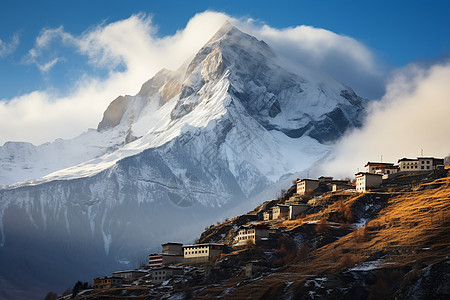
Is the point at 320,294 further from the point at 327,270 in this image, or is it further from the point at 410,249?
the point at 410,249

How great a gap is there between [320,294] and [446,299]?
29985 mm

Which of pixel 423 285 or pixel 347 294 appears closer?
pixel 423 285

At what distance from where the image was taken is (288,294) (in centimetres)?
19112

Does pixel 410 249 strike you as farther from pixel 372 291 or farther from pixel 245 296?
pixel 245 296

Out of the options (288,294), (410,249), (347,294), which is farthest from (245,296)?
(410,249)

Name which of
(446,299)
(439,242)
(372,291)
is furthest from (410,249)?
(446,299)

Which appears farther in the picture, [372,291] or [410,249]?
[410,249]

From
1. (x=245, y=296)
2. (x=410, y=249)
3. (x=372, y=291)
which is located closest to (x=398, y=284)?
(x=372, y=291)

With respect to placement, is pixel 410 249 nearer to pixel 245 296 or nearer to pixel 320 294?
pixel 320 294

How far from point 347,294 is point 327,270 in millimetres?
13367

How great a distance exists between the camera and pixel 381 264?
195 m

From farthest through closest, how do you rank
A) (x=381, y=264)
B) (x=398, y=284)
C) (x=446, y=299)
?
(x=381, y=264) → (x=398, y=284) → (x=446, y=299)

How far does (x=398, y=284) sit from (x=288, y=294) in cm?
2417

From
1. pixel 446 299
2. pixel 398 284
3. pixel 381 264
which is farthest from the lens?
pixel 381 264
